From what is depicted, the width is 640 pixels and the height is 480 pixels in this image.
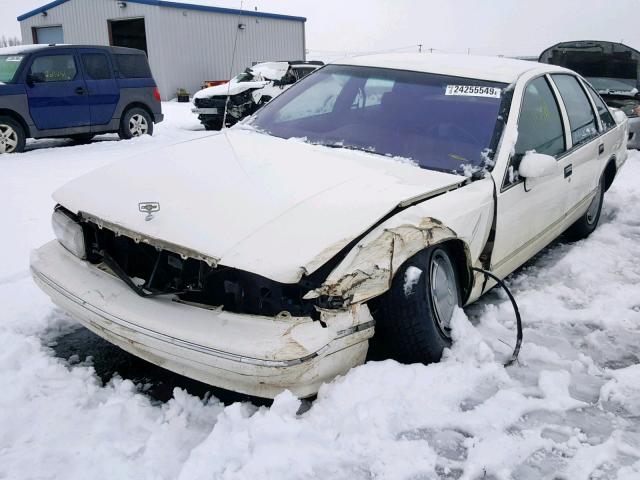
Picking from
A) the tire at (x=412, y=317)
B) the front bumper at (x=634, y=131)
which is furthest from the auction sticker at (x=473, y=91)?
the front bumper at (x=634, y=131)

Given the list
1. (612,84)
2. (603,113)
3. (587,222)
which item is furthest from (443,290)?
(612,84)

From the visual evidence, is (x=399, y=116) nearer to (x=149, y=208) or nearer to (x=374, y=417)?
(x=149, y=208)

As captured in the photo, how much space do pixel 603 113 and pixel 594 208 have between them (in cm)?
83

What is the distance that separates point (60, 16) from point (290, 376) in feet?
80.5

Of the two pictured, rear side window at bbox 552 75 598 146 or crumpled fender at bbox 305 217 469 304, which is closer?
crumpled fender at bbox 305 217 469 304

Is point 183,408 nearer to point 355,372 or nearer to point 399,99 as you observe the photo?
point 355,372

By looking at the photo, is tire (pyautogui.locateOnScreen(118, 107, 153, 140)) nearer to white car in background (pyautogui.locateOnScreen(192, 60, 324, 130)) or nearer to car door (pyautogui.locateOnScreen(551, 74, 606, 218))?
white car in background (pyautogui.locateOnScreen(192, 60, 324, 130))

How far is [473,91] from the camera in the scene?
353 centimetres

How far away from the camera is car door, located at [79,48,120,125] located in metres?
10.1

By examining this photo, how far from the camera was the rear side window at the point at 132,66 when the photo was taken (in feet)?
34.9

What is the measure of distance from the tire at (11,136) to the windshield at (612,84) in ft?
28.1

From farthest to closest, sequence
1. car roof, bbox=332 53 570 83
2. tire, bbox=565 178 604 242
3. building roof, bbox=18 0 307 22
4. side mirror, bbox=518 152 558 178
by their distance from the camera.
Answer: building roof, bbox=18 0 307 22 < tire, bbox=565 178 604 242 < car roof, bbox=332 53 570 83 < side mirror, bbox=518 152 558 178

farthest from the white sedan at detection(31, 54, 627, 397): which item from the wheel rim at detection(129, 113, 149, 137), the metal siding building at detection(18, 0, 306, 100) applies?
the metal siding building at detection(18, 0, 306, 100)

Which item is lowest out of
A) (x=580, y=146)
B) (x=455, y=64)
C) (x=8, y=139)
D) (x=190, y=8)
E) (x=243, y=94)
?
(x=8, y=139)
